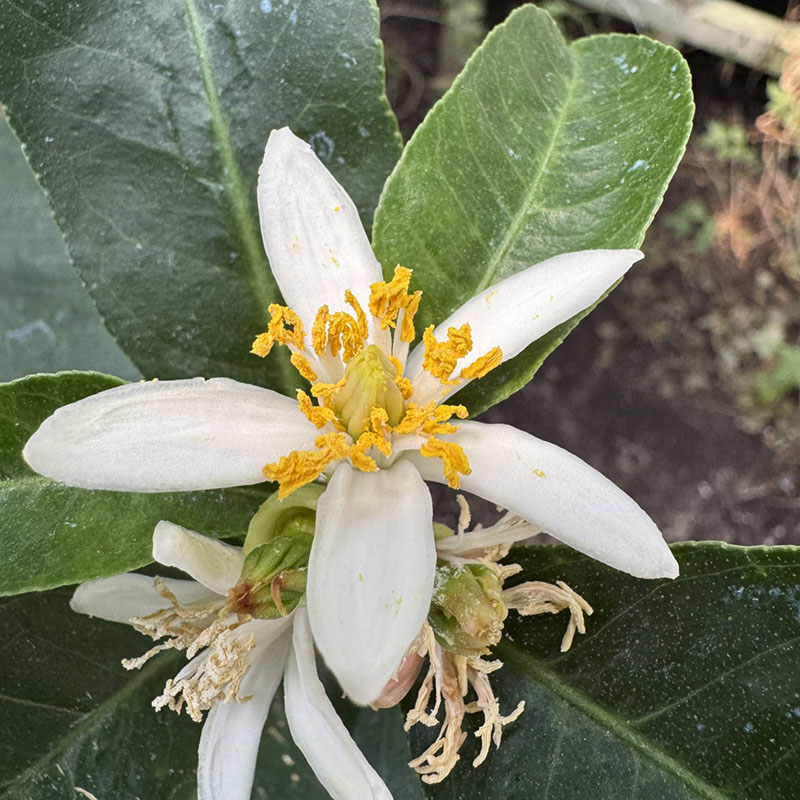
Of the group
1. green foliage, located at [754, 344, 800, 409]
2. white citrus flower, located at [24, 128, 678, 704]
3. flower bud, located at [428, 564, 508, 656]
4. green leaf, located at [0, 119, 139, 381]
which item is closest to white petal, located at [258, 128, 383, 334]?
white citrus flower, located at [24, 128, 678, 704]

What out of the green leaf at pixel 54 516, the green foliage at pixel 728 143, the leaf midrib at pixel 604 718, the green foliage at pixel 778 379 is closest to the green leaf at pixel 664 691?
the leaf midrib at pixel 604 718

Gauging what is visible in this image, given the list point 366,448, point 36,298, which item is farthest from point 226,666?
point 36,298

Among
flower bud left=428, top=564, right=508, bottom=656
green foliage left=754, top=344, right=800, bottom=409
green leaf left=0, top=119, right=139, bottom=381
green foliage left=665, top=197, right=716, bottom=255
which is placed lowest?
green foliage left=754, top=344, right=800, bottom=409

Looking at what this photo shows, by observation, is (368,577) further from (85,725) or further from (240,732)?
(85,725)

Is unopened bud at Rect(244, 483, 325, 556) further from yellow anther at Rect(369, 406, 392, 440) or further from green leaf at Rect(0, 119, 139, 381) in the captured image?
green leaf at Rect(0, 119, 139, 381)

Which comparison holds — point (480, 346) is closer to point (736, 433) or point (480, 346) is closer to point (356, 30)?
point (356, 30)

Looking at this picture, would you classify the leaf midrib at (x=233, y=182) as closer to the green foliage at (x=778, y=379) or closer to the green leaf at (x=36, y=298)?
the green leaf at (x=36, y=298)
